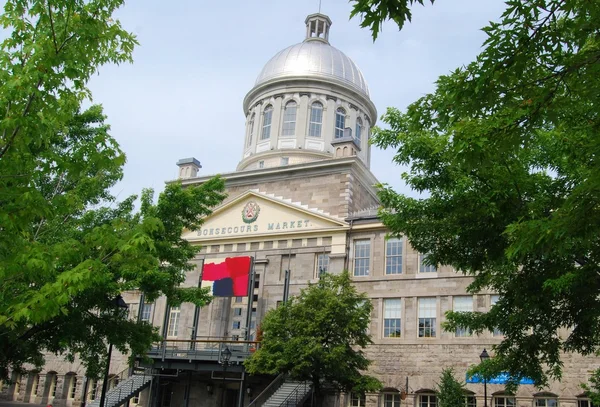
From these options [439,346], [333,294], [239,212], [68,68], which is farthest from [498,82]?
[239,212]

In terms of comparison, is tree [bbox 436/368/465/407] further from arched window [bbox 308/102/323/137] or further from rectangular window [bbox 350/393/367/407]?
arched window [bbox 308/102/323/137]

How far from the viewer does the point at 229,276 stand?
3384cm

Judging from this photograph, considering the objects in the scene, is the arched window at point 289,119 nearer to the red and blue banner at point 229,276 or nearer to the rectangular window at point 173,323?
the red and blue banner at point 229,276

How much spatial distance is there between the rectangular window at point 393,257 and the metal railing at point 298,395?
729 cm

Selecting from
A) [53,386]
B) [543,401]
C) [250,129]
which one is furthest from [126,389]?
[250,129]

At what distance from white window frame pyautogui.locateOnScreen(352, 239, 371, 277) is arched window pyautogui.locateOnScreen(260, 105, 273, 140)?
13.8 m

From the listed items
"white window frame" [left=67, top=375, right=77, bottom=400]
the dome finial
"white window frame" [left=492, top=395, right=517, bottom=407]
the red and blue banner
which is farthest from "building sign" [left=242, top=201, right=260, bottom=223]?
the dome finial

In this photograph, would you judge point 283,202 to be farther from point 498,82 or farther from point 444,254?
point 498,82

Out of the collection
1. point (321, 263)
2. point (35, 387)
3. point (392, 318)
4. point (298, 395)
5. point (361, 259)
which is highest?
point (361, 259)

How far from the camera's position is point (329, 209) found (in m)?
35.8

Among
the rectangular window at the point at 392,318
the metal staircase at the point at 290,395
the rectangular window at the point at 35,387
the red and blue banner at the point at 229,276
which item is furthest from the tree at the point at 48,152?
the rectangular window at the point at 35,387

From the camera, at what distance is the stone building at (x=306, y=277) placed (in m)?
29.8

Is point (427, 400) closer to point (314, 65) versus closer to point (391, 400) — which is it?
point (391, 400)

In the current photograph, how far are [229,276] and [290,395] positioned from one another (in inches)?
327
